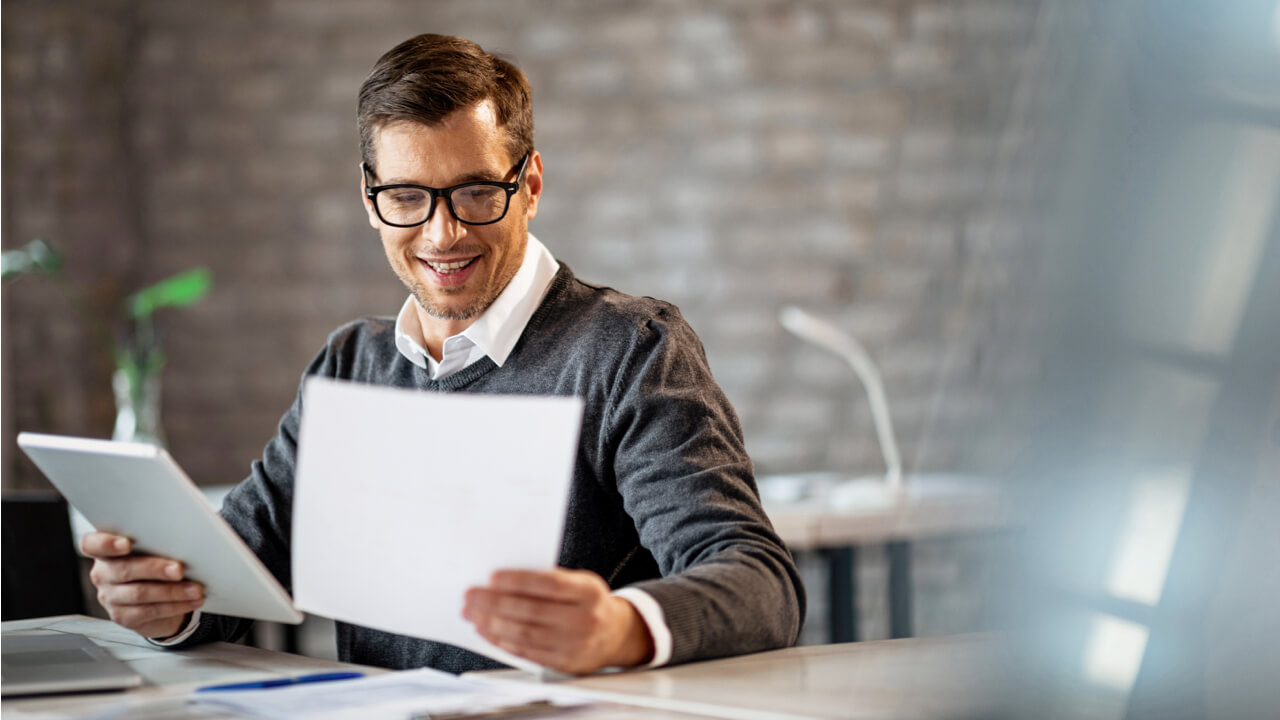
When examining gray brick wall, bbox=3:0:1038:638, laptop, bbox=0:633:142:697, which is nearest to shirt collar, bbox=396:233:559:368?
laptop, bbox=0:633:142:697

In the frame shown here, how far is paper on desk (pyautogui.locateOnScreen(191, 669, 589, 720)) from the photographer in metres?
Result: 0.83

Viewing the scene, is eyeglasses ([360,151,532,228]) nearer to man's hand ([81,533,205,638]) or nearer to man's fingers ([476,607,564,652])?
man's hand ([81,533,205,638])

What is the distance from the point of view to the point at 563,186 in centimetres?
351

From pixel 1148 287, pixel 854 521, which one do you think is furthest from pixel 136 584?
pixel 854 521

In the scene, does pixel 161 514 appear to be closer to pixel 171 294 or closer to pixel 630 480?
pixel 630 480

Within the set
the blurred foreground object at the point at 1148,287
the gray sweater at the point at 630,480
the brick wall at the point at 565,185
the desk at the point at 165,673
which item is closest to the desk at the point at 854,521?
the brick wall at the point at 565,185

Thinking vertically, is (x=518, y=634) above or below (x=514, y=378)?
below

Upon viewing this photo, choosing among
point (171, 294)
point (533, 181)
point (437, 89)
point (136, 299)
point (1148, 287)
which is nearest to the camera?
point (1148, 287)

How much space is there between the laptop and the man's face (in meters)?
0.48

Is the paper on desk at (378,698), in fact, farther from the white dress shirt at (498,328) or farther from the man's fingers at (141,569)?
the white dress shirt at (498,328)

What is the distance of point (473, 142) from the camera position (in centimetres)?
126

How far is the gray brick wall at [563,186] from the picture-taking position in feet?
10.8

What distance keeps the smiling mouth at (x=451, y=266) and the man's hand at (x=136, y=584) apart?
0.42m

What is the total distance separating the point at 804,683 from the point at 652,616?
13cm
